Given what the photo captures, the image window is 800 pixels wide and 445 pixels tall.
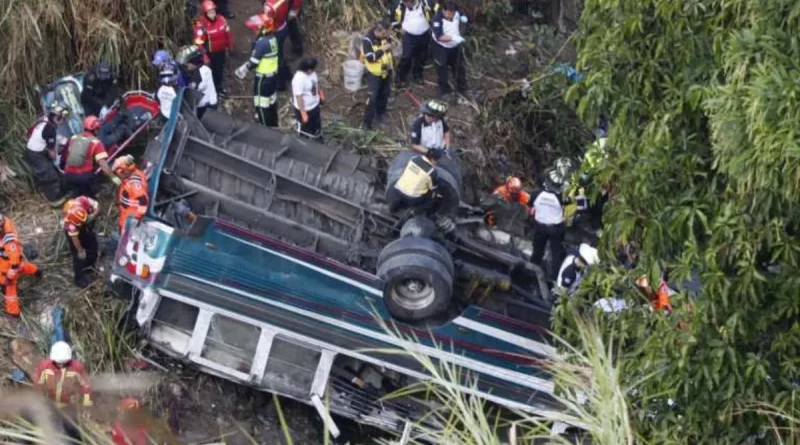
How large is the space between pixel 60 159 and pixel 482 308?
14.0 ft

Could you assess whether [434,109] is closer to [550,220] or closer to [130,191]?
[550,220]

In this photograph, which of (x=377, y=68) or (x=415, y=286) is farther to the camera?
(x=377, y=68)

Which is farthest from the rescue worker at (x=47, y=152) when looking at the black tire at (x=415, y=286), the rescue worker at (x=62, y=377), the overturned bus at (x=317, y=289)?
the black tire at (x=415, y=286)

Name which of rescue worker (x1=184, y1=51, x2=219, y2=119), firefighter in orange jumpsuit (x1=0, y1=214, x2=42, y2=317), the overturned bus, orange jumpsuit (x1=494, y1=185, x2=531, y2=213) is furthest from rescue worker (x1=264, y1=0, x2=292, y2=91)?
firefighter in orange jumpsuit (x1=0, y1=214, x2=42, y2=317)

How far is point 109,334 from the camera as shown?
11.8 metres

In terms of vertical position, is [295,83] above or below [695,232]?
above

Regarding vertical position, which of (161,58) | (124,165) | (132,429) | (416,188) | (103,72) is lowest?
(132,429)

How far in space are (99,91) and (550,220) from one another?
445 centimetres

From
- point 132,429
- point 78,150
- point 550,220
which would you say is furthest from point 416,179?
point 132,429

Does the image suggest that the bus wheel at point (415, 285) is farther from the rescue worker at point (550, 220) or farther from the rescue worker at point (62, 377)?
the rescue worker at point (62, 377)

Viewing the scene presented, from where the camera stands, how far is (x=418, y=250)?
10805 mm

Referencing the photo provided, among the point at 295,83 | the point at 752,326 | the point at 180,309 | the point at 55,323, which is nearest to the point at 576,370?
the point at 752,326

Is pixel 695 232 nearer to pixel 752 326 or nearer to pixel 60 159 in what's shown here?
pixel 752 326

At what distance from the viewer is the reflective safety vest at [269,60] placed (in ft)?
44.3
